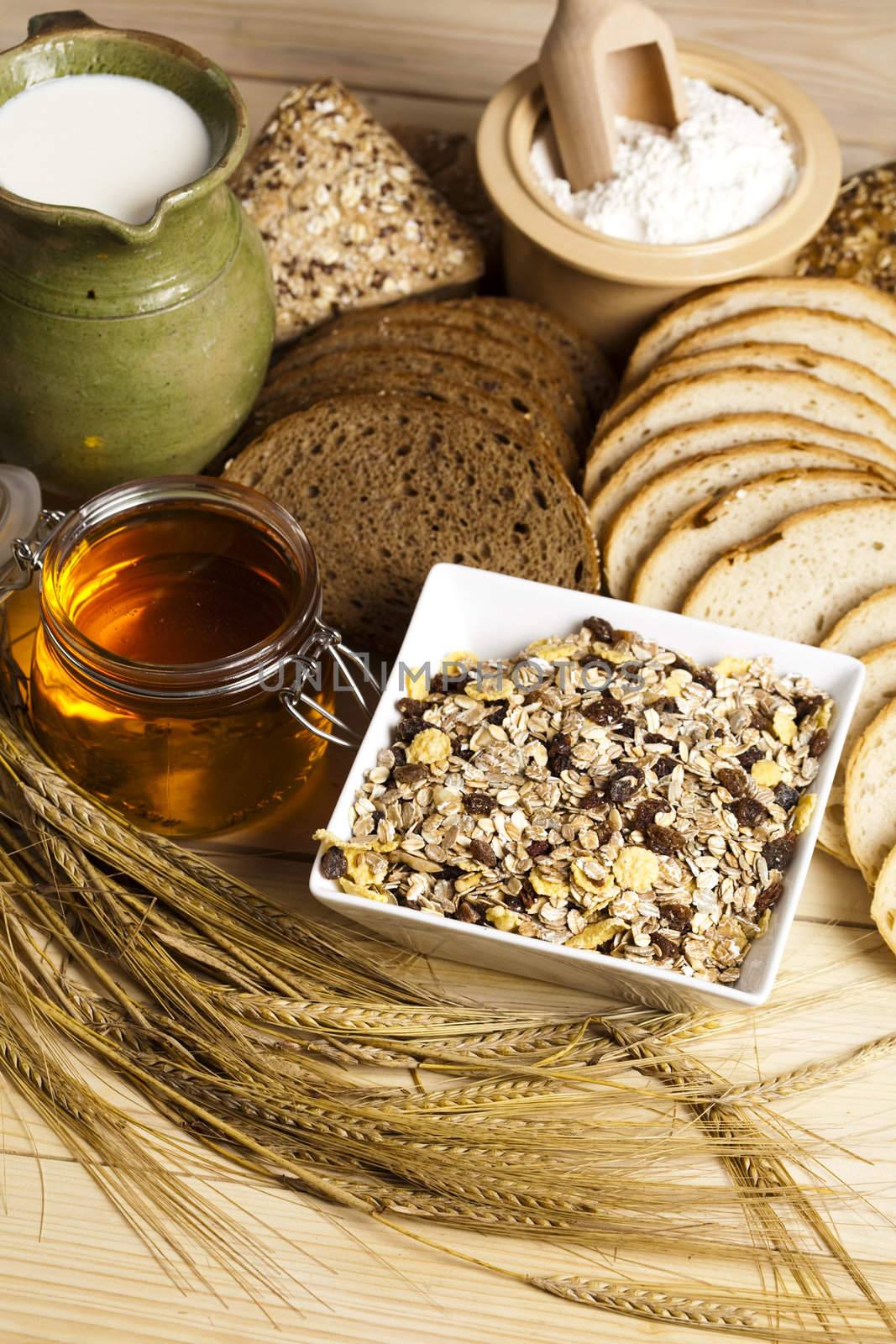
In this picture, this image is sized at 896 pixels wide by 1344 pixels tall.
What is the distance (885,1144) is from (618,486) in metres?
1.02

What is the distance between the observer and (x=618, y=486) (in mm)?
2109

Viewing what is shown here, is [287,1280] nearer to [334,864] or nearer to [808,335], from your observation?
[334,864]

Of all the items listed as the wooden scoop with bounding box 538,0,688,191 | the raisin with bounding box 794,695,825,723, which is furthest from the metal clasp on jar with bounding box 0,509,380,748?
the wooden scoop with bounding box 538,0,688,191

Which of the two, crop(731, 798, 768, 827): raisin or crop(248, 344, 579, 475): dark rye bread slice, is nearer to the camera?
crop(731, 798, 768, 827): raisin

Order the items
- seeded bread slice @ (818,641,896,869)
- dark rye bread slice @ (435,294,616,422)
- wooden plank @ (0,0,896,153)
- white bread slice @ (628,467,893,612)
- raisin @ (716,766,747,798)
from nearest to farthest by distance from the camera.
A: raisin @ (716,766,747,798) → seeded bread slice @ (818,641,896,869) → white bread slice @ (628,467,893,612) → dark rye bread slice @ (435,294,616,422) → wooden plank @ (0,0,896,153)

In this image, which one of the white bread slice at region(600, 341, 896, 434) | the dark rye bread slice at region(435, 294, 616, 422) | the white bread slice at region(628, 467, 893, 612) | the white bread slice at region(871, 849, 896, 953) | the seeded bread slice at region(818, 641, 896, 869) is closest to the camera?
the white bread slice at region(871, 849, 896, 953)

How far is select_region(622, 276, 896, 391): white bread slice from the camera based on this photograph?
2.15 metres

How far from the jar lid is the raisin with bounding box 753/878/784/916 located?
1.08m

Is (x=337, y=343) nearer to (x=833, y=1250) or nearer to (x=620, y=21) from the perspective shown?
(x=620, y=21)

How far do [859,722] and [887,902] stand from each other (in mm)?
268

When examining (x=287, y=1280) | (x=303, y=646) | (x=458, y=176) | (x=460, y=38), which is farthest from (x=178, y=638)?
(x=460, y=38)

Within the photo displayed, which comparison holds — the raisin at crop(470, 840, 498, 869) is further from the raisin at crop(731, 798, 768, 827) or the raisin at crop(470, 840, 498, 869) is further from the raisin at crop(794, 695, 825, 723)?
the raisin at crop(794, 695, 825, 723)

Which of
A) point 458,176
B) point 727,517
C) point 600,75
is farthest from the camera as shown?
point 458,176

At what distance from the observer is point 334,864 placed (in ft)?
5.25
